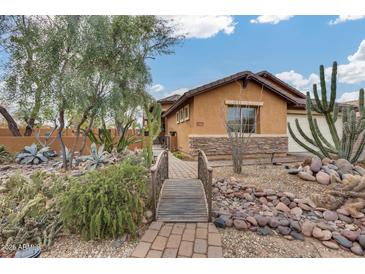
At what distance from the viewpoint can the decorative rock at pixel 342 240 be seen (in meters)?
2.98

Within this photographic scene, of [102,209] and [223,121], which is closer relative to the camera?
[102,209]

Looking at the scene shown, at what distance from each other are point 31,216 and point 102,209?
4.65 feet

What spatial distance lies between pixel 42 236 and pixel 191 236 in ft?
7.69

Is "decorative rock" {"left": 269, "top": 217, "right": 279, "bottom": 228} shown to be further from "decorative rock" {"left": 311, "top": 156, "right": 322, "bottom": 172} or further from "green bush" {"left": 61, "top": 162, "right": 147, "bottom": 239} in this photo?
"decorative rock" {"left": 311, "top": 156, "right": 322, "bottom": 172}

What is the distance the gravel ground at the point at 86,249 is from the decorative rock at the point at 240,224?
170 cm

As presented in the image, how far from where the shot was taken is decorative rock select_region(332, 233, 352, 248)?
2984mm

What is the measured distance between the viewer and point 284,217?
366 centimetres

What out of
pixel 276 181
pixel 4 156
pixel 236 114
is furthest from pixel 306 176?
pixel 4 156

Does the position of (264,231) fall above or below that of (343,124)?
below

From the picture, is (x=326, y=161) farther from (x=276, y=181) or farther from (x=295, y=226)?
(x=295, y=226)

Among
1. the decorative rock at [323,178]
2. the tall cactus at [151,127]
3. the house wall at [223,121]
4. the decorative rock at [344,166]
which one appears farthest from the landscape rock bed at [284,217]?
the house wall at [223,121]

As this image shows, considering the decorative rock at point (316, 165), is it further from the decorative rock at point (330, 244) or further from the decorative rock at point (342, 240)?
the decorative rock at point (330, 244)

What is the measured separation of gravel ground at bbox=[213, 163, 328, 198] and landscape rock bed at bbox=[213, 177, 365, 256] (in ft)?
1.18
